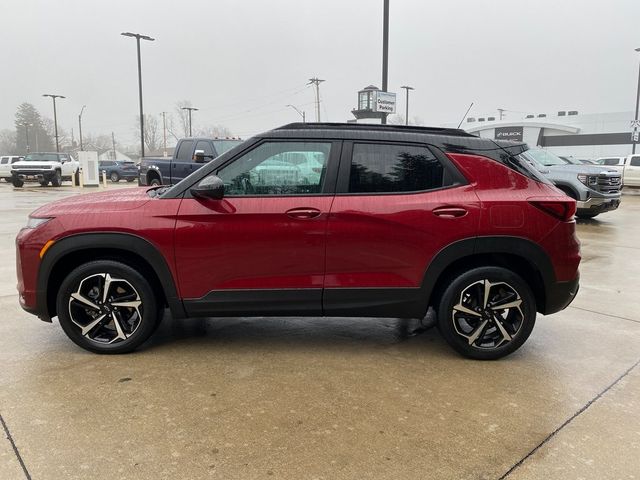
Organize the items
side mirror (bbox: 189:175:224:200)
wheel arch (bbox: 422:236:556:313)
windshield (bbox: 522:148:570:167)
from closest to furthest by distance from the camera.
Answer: side mirror (bbox: 189:175:224:200)
wheel arch (bbox: 422:236:556:313)
windshield (bbox: 522:148:570:167)

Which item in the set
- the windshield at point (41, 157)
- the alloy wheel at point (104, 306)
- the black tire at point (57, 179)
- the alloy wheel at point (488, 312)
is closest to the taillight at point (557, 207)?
the alloy wheel at point (488, 312)

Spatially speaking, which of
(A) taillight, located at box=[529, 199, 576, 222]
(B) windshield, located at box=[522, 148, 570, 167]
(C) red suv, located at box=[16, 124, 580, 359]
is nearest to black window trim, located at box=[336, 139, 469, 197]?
(C) red suv, located at box=[16, 124, 580, 359]

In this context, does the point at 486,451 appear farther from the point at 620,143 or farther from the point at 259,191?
the point at 620,143

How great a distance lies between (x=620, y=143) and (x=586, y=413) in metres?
61.8

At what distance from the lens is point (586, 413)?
10.3 feet

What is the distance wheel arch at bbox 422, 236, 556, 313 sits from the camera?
3727mm

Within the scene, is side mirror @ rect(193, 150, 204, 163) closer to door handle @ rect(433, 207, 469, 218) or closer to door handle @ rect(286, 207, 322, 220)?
door handle @ rect(286, 207, 322, 220)

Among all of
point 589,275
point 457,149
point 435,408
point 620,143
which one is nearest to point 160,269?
point 435,408

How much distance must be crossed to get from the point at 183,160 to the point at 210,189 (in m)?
12.2

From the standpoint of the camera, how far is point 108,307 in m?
3.83

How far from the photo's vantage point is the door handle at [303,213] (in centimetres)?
367

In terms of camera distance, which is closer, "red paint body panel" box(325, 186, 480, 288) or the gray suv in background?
"red paint body panel" box(325, 186, 480, 288)

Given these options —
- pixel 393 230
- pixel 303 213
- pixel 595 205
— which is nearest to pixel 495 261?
pixel 393 230

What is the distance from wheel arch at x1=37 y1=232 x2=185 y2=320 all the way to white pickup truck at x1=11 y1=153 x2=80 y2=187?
86.3ft
